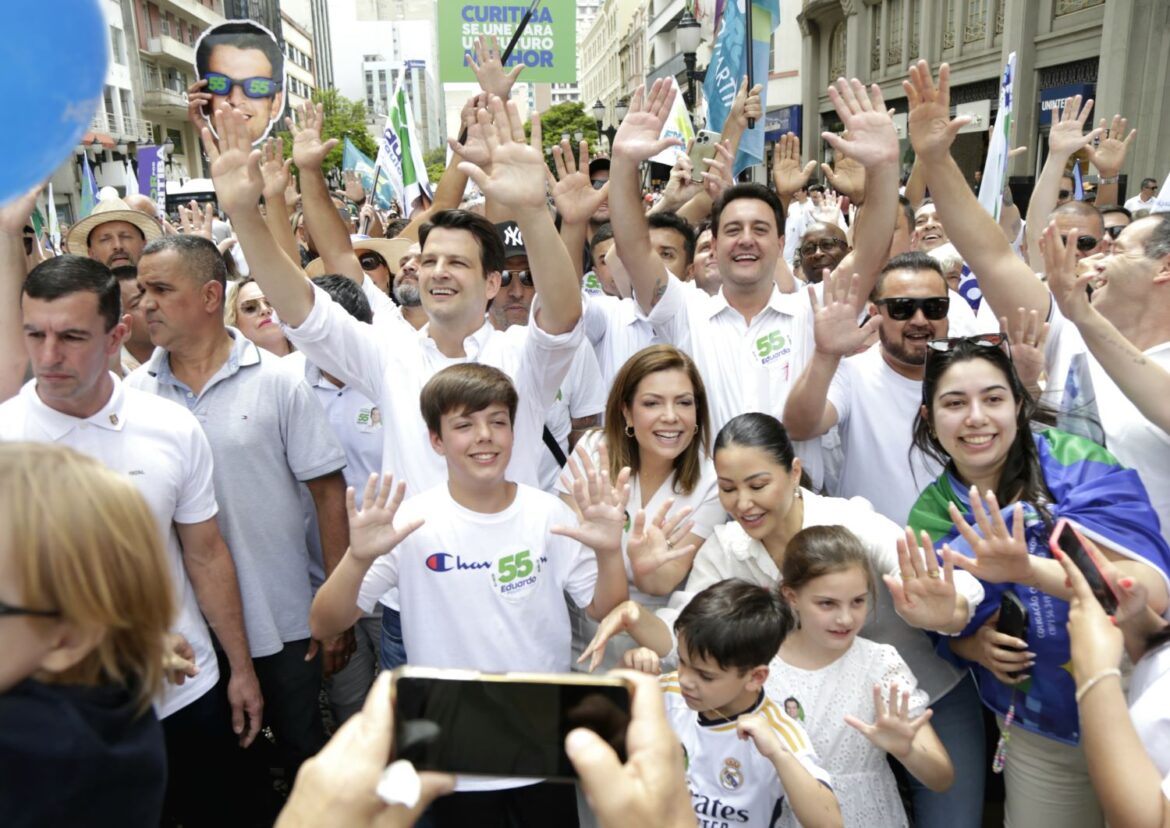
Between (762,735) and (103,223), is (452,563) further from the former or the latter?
(103,223)

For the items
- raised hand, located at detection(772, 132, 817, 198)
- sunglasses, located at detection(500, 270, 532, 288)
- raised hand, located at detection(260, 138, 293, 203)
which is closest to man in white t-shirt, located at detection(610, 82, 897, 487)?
sunglasses, located at detection(500, 270, 532, 288)

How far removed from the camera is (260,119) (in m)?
4.27

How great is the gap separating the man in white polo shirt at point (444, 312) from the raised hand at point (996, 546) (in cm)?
133

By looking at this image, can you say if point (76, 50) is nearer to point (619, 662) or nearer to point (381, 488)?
point (381, 488)

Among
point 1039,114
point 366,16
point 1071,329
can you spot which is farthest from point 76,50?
point 366,16

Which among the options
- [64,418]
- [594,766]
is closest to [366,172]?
[64,418]

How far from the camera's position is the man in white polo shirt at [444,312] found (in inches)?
113

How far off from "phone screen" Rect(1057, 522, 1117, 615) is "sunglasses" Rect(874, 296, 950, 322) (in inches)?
56.3

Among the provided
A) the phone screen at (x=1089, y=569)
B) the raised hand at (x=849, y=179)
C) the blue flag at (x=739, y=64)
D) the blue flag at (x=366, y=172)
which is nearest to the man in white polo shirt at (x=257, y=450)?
the phone screen at (x=1089, y=569)

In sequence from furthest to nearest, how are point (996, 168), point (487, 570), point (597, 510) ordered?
point (996, 168), point (487, 570), point (597, 510)

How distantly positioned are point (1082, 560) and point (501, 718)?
60.2 inches

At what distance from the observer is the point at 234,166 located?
9.72ft

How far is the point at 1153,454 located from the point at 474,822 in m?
2.28

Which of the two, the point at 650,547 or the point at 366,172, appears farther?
the point at 366,172
